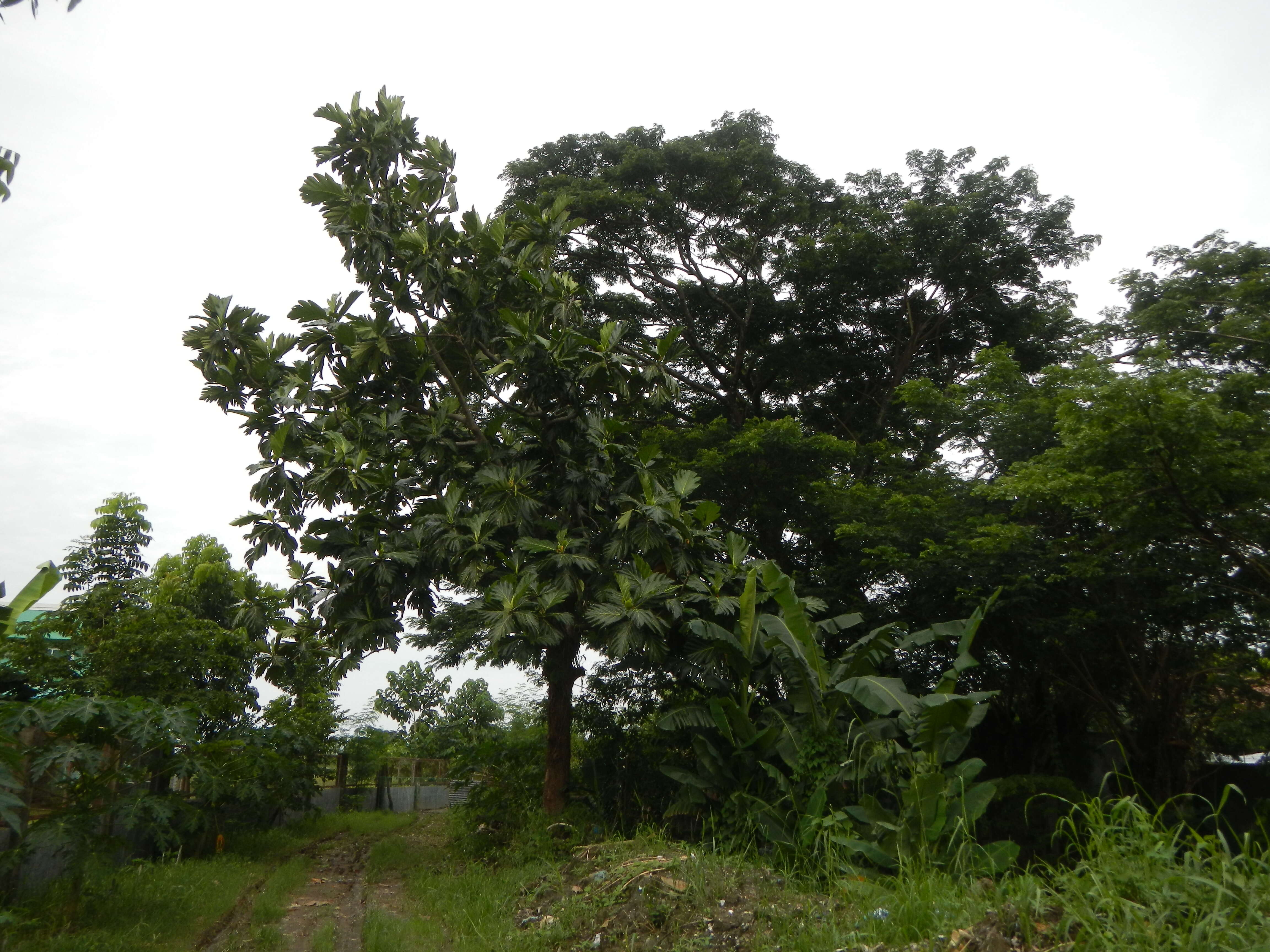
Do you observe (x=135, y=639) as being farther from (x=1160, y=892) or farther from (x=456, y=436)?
(x=1160, y=892)

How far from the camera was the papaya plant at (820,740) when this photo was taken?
5672 mm

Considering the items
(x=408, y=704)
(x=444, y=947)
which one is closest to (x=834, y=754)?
(x=444, y=947)

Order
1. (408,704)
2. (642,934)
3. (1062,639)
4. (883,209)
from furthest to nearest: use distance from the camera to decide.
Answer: (408,704) < (883,209) < (1062,639) < (642,934)

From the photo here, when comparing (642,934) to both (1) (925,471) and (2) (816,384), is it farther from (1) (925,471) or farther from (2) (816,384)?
(2) (816,384)

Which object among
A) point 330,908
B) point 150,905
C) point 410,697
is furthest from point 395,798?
point 150,905

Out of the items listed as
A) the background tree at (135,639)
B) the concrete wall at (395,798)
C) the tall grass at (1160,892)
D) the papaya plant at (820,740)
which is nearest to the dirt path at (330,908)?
the background tree at (135,639)

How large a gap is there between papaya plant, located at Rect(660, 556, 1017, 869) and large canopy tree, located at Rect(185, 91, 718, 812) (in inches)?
28.8

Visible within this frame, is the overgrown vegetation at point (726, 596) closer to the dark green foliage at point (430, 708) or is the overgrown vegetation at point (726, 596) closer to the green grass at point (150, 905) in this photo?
the green grass at point (150, 905)

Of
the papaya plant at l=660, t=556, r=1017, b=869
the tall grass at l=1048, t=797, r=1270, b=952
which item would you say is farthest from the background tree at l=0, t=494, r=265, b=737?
the tall grass at l=1048, t=797, r=1270, b=952

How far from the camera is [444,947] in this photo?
5.74m

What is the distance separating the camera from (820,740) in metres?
6.91

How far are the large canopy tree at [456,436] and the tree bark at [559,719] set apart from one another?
20 millimetres

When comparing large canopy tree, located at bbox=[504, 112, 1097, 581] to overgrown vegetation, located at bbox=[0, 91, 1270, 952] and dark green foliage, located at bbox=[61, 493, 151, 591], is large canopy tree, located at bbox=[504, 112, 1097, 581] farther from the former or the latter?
dark green foliage, located at bbox=[61, 493, 151, 591]

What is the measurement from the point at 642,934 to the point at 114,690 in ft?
24.3
